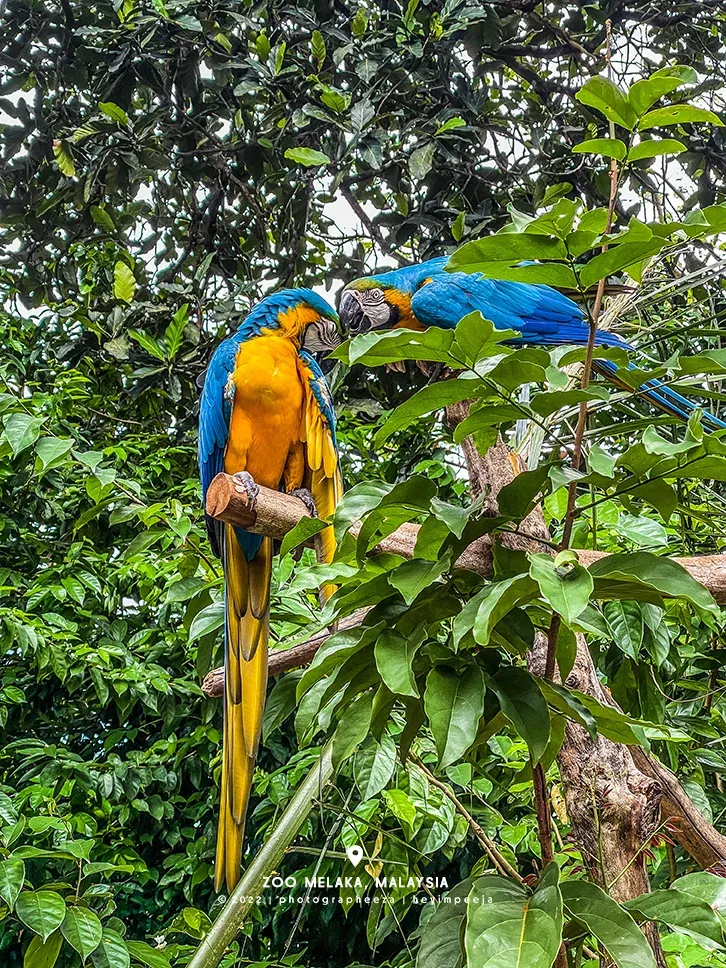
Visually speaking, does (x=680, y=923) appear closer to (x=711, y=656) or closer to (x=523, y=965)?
(x=523, y=965)

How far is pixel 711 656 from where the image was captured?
1.32 meters

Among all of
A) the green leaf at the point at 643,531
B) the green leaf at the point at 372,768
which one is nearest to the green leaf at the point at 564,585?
the green leaf at the point at 643,531

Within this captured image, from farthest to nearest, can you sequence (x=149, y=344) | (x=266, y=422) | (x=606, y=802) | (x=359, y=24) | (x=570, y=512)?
(x=149, y=344) < (x=359, y=24) < (x=266, y=422) < (x=606, y=802) < (x=570, y=512)

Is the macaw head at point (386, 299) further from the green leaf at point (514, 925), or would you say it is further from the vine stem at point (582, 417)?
the green leaf at point (514, 925)

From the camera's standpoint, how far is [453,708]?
0.58m

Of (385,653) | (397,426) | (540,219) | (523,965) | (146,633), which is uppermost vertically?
(540,219)

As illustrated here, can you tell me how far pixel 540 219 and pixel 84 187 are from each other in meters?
1.80

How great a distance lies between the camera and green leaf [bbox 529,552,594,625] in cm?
49

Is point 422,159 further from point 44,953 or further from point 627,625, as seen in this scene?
A: point 44,953

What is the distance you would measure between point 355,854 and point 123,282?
1.46 metres

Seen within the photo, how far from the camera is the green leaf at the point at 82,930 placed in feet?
3.23

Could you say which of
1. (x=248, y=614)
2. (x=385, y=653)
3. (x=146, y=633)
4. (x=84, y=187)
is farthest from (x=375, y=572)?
(x=84, y=187)

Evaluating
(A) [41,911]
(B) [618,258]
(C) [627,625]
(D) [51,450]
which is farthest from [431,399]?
(A) [41,911]

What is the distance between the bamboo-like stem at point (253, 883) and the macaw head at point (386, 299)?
1005 millimetres
